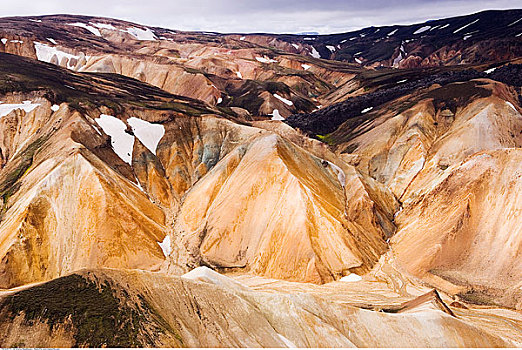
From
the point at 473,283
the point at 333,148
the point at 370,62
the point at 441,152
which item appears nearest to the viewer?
the point at 473,283

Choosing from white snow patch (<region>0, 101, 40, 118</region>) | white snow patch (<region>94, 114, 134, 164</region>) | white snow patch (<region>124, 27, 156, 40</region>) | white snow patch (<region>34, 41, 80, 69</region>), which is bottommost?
white snow patch (<region>94, 114, 134, 164</region>)

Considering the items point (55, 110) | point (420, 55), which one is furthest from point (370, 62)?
point (55, 110)

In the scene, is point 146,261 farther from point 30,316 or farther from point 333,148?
point 333,148

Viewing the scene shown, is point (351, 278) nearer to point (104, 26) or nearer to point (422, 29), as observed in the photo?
point (422, 29)

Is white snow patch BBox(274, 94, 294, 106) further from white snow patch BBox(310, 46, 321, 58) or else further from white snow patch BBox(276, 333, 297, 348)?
white snow patch BBox(310, 46, 321, 58)

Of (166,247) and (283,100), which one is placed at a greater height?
(283,100)

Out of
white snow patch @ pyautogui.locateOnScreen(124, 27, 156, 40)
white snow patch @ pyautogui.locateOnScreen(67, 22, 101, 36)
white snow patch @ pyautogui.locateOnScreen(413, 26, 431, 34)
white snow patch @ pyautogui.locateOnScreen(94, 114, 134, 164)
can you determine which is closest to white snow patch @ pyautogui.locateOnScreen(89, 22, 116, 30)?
white snow patch @ pyautogui.locateOnScreen(67, 22, 101, 36)

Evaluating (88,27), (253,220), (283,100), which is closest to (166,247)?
(253,220)
